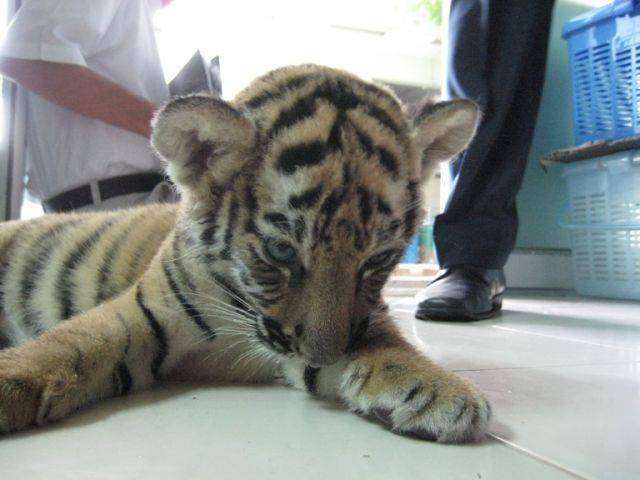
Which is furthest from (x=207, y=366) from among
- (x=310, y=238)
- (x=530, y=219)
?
(x=530, y=219)

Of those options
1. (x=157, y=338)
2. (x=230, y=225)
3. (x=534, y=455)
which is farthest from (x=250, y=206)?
(x=534, y=455)

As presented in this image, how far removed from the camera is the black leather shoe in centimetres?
197

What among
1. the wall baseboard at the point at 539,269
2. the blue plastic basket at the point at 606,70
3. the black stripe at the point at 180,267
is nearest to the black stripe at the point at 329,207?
the black stripe at the point at 180,267

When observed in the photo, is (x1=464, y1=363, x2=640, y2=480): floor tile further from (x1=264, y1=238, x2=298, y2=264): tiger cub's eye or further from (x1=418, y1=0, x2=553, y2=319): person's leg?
(x1=418, y1=0, x2=553, y2=319): person's leg

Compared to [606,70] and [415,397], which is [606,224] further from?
[415,397]

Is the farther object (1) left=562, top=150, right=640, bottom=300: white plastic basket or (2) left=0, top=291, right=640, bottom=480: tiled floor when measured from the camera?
(1) left=562, top=150, right=640, bottom=300: white plastic basket

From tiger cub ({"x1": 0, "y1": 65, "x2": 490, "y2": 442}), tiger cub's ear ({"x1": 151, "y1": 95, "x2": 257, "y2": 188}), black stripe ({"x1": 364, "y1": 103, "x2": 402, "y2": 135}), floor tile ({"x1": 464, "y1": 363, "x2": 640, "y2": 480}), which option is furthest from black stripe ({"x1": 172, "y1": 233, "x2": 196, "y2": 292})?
floor tile ({"x1": 464, "y1": 363, "x2": 640, "y2": 480})

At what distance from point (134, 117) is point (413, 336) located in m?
1.25

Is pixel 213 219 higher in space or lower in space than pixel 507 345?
higher

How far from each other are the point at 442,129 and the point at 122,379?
744 millimetres

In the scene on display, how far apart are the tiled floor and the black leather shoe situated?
2.51ft

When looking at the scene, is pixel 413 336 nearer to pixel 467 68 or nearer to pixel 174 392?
pixel 174 392

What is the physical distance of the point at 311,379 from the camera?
39.4 inches

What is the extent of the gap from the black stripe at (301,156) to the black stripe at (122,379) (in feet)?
1.36
